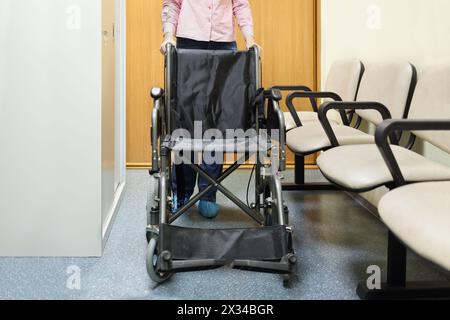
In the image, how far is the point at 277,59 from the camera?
3584mm

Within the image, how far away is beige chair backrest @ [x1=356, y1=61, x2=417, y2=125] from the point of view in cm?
208

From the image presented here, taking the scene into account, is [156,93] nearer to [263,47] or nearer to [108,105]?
[108,105]

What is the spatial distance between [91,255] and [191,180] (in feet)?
2.25

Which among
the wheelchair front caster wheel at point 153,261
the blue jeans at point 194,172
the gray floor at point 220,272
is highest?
the blue jeans at point 194,172

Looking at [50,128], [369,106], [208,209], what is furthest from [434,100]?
[50,128]

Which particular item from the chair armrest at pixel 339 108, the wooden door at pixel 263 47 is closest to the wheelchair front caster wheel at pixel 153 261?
the chair armrest at pixel 339 108

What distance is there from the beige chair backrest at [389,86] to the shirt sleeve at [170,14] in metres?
1.03

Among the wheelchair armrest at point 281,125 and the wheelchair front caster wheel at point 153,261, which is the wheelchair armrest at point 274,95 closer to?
the wheelchair armrest at point 281,125

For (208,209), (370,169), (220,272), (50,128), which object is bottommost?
(220,272)

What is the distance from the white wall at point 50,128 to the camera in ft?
6.10

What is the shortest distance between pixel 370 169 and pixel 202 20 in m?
1.29

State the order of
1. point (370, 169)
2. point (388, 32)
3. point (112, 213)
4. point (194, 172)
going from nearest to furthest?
point (370, 169), point (112, 213), point (194, 172), point (388, 32)

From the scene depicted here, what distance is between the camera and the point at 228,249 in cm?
170
